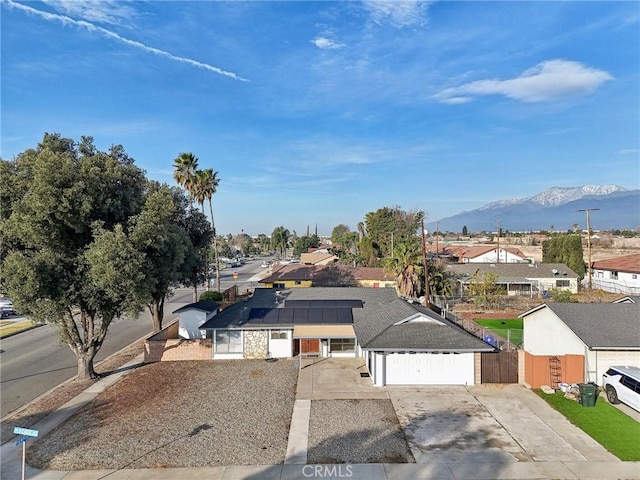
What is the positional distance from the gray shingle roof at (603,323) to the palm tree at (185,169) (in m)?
32.6

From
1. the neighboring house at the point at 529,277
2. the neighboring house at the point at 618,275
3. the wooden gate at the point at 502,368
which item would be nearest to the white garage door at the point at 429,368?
the wooden gate at the point at 502,368

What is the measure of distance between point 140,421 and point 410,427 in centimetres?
1071

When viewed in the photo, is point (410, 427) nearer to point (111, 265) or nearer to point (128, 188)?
point (111, 265)

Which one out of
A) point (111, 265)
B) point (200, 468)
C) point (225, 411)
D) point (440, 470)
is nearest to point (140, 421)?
point (225, 411)

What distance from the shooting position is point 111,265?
18.1m

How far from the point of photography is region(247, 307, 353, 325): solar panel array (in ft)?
88.3

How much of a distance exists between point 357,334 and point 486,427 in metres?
8.63

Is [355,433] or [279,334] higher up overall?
[279,334]

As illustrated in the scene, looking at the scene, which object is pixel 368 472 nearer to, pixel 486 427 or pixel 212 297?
pixel 486 427

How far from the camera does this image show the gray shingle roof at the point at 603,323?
65.3 ft

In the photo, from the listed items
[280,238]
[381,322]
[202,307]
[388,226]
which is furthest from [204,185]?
[280,238]

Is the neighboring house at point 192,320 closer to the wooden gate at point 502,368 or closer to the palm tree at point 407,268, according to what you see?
the palm tree at point 407,268

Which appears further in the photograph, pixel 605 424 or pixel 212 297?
pixel 212 297

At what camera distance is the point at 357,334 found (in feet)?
76.7
